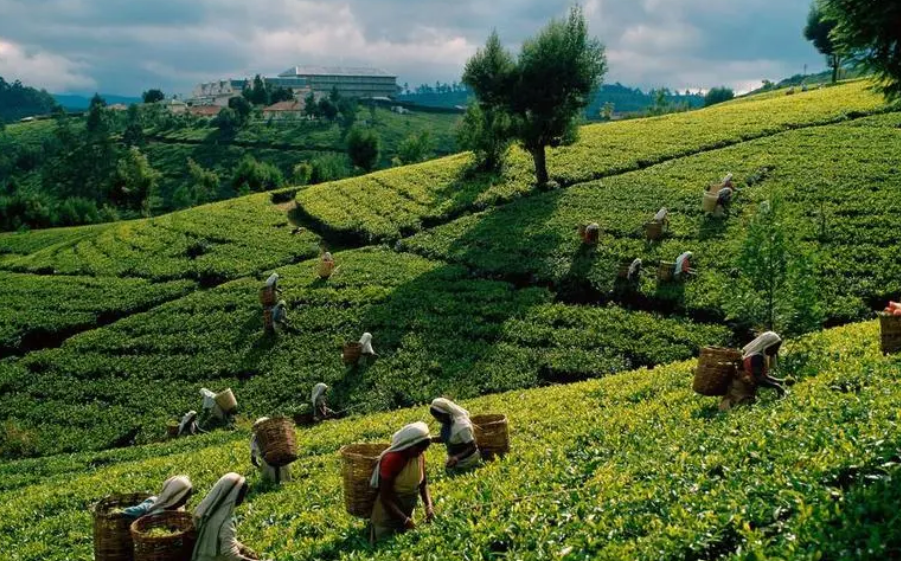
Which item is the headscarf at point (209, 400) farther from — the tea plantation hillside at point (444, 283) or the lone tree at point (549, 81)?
the lone tree at point (549, 81)

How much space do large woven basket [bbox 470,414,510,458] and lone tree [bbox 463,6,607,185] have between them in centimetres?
3274

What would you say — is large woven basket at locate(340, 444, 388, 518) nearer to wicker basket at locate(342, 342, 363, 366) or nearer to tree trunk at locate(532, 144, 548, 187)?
wicker basket at locate(342, 342, 363, 366)

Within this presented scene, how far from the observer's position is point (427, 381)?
25938 millimetres

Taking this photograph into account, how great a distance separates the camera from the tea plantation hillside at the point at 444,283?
2644cm

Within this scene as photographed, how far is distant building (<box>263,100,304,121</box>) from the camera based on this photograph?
160m

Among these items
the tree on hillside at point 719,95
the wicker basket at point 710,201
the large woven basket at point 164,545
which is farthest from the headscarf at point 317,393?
the tree on hillside at point 719,95

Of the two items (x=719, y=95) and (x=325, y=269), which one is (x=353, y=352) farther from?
(x=719, y=95)

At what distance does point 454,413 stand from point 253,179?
266 ft

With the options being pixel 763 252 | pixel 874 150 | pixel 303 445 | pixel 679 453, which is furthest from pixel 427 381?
pixel 874 150

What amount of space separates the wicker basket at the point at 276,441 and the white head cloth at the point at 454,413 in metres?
4.53

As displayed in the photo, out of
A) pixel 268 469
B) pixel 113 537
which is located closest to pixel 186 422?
pixel 268 469

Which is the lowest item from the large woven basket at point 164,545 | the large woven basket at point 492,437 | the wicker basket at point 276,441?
the wicker basket at point 276,441

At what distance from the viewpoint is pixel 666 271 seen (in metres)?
28.7

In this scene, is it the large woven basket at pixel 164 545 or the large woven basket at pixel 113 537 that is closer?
the large woven basket at pixel 164 545
